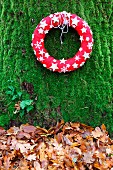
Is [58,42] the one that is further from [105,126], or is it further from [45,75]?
[105,126]

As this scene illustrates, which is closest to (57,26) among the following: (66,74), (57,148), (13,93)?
(66,74)

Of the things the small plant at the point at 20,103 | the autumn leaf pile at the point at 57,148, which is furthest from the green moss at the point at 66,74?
the autumn leaf pile at the point at 57,148

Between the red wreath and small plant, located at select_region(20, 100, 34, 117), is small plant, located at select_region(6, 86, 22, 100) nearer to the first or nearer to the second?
small plant, located at select_region(20, 100, 34, 117)

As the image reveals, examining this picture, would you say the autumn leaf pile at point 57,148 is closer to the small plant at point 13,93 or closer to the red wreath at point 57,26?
the small plant at point 13,93

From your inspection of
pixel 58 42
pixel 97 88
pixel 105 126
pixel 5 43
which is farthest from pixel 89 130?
pixel 5 43

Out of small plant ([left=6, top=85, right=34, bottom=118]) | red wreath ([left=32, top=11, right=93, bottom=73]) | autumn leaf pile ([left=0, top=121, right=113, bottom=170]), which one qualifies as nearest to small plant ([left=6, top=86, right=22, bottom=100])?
small plant ([left=6, top=85, right=34, bottom=118])

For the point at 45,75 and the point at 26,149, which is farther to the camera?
the point at 45,75
